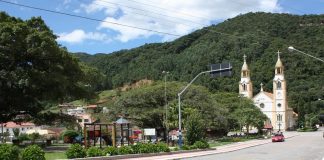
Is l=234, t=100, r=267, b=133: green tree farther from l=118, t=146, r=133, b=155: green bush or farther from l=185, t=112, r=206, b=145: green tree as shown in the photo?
l=118, t=146, r=133, b=155: green bush

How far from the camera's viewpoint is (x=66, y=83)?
45531 mm

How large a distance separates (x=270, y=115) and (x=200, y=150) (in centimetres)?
10803

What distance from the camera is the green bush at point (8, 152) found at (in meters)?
22.1

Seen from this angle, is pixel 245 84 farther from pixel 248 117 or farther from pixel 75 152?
pixel 75 152

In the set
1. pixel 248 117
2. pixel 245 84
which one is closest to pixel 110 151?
pixel 248 117

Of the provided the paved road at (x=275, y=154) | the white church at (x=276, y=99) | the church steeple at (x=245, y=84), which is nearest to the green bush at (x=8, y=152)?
the paved road at (x=275, y=154)

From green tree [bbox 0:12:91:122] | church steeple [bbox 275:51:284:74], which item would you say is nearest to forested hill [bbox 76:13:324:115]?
church steeple [bbox 275:51:284:74]

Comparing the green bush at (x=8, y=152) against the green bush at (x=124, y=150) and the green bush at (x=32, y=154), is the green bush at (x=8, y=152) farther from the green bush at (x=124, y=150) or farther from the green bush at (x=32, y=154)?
the green bush at (x=124, y=150)

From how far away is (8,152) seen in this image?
22.4 m

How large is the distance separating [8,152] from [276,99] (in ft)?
428

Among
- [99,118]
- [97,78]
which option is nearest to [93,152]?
[97,78]

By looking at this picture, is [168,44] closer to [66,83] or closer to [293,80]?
[293,80]

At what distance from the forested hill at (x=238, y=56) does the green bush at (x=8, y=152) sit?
104607 mm

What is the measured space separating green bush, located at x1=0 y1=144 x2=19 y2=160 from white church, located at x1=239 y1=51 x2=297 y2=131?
12260 centimetres
